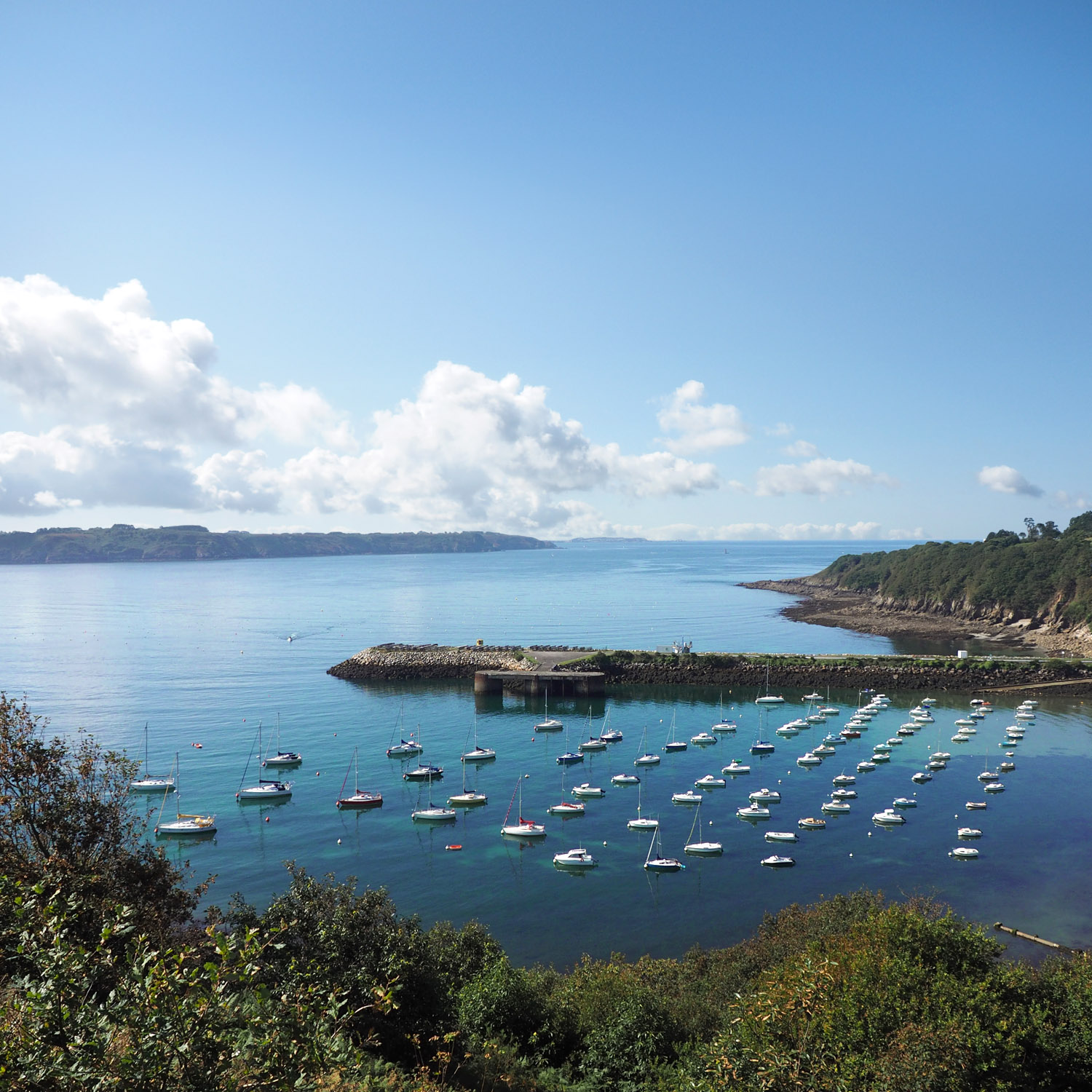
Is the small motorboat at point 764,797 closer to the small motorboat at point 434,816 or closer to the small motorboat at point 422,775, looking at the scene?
the small motorboat at point 434,816

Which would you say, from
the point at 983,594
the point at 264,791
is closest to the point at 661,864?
the point at 264,791

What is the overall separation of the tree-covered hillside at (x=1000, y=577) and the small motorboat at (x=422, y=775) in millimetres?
101247

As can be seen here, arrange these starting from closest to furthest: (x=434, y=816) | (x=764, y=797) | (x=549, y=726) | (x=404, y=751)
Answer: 1. (x=434, y=816)
2. (x=764, y=797)
3. (x=404, y=751)
4. (x=549, y=726)

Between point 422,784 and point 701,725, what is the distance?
2905 centimetres

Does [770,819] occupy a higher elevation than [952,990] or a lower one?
lower

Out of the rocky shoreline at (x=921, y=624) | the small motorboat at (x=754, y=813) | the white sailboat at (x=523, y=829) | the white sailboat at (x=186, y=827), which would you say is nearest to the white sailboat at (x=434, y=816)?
the white sailboat at (x=523, y=829)

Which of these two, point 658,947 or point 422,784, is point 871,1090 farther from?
point 422,784

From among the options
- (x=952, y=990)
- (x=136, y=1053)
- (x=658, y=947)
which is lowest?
(x=658, y=947)

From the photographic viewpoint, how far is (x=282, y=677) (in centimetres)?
8738

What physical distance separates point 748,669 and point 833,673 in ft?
31.0

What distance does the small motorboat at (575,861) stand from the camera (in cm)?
3909

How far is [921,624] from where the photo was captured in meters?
129

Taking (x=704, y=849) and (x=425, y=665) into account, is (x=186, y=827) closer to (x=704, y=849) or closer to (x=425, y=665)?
(x=704, y=849)

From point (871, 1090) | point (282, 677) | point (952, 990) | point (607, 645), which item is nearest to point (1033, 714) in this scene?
point (607, 645)
